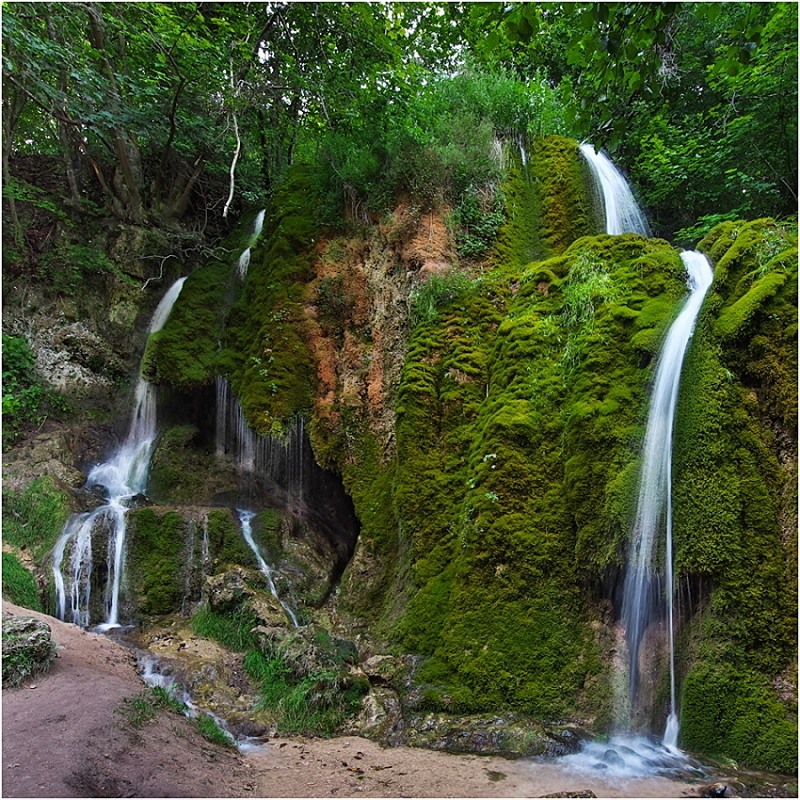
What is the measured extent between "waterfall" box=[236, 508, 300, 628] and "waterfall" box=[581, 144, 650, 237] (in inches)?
311

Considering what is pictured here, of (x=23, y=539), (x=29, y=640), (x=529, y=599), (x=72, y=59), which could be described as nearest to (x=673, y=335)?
(x=529, y=599)

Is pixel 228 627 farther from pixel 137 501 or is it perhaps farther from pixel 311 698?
pixel 137 501

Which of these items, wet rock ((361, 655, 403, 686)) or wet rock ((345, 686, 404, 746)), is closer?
Answer: wet rock ((345, 686, 404, 746))

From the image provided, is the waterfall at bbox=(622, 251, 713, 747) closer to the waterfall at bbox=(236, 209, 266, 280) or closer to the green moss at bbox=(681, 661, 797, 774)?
the green moss at bbox=(681, 661, 797, 774)

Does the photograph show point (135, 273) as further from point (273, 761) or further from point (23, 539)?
point (273, 761)

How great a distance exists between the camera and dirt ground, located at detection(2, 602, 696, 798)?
408 centimetres

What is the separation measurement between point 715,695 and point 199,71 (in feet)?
43.4

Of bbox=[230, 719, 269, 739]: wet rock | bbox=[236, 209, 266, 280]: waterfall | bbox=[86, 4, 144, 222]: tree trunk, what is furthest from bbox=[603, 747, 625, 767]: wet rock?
bbox=[86, 4, 144, 222]: tree trunk

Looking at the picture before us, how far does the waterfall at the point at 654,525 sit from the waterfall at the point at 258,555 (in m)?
4.23

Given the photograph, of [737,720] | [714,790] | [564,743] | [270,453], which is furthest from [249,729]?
[270,453]

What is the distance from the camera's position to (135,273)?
45.5 ft

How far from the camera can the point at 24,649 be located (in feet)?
18.8

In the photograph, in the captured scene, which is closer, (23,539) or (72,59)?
(23,539)

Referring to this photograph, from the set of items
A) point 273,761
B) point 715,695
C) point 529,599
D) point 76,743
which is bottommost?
point 273,761
